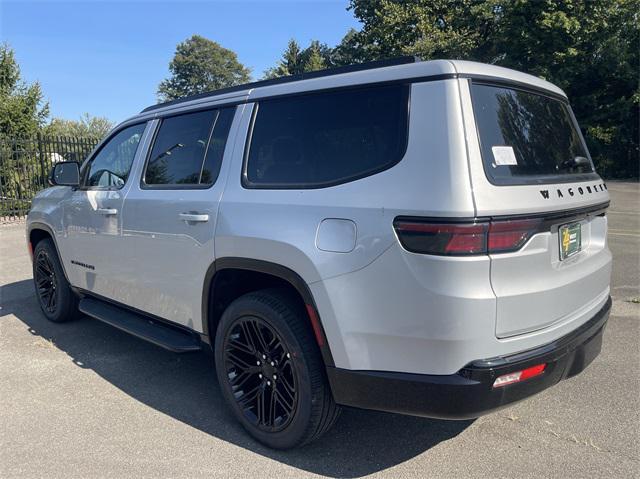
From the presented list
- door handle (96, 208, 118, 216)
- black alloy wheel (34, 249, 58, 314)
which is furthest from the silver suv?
black alloy wheel (34, 249, 58, 314)

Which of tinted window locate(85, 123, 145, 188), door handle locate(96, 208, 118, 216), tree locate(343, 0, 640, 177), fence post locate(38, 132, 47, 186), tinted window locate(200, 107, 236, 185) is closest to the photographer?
tinted window locate(200, 107, 236, 185)

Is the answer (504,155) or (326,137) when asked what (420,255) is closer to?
(504,155)

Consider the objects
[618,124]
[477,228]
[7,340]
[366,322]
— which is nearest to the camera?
[477,228]

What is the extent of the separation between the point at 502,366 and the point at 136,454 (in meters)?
2.03

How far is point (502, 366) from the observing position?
87.3 inches

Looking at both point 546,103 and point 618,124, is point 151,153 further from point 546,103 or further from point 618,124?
point 618,124

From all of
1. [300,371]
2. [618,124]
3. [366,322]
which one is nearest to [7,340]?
[300,371]

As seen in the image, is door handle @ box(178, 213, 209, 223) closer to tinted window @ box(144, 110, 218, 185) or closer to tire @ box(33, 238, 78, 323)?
tinted window @ box(144, 110, 218, 185)

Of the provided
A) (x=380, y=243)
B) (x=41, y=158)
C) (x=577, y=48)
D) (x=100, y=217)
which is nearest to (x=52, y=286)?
(x=100, y=217)

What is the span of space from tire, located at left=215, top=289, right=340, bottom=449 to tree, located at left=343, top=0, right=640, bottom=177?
22.2 meters

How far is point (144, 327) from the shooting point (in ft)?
12.5

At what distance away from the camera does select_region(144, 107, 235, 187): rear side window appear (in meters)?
3.27

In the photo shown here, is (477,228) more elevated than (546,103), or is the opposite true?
(546,103)

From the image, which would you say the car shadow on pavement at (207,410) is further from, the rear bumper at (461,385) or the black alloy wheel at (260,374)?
the rear bumper at (461,385)
